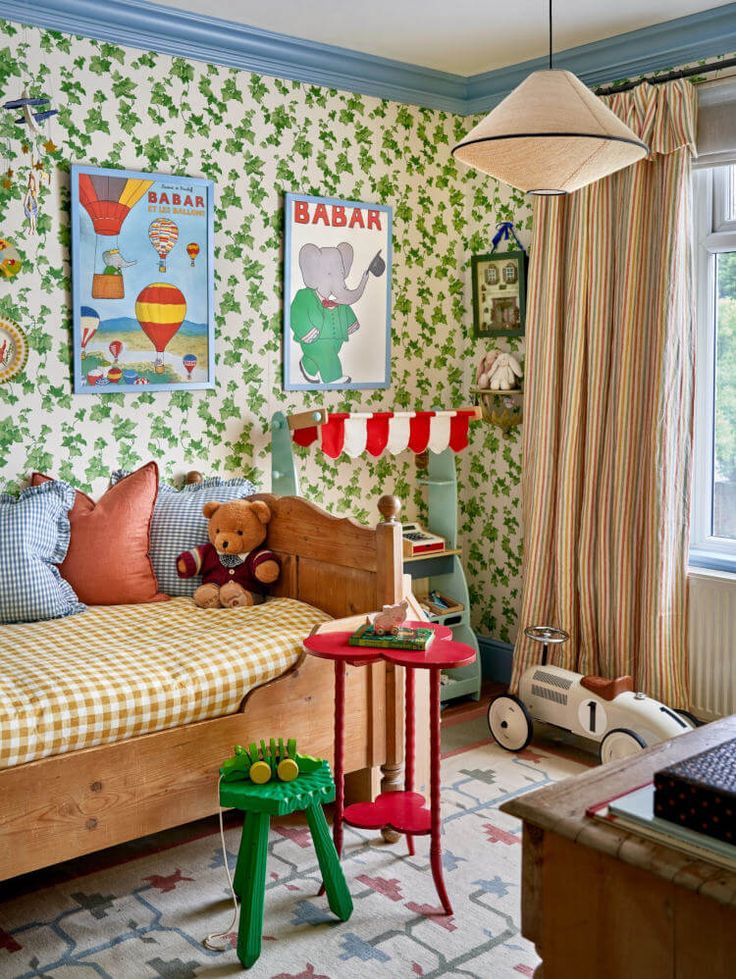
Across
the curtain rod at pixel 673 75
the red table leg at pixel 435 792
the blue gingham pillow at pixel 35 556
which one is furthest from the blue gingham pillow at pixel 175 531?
the curtain rod at pixel 673 75

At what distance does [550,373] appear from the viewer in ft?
13.0

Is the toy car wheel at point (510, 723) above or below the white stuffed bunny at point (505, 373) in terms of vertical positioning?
below

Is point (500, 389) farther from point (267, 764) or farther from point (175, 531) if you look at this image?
point (267, 764)

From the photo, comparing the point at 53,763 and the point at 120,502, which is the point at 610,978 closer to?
the point at 53,763

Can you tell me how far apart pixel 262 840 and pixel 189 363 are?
1818 mm

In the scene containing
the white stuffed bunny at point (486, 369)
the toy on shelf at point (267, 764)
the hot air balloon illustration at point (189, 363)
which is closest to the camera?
the toy on shelf at point (267, 764)

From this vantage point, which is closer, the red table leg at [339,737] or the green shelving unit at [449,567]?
the red table leg at [339,737]

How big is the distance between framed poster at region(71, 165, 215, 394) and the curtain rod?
1520 millimetres

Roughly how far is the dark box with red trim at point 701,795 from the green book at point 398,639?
48.6 inches

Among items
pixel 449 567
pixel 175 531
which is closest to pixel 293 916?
pixel 175 531

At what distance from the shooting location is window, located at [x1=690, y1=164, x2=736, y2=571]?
359 cm

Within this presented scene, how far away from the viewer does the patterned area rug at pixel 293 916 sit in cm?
234

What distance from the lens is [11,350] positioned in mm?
3250

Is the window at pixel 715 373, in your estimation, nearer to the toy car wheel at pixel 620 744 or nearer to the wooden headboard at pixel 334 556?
the toy car wheel at pixel 620 744
